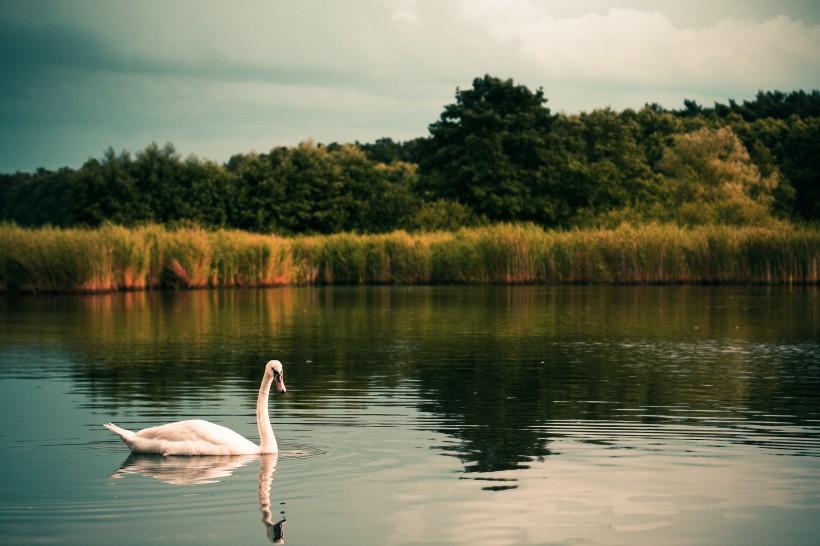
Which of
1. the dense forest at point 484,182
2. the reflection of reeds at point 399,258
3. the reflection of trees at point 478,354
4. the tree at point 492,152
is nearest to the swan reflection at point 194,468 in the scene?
the reflection of trees at point 478,354

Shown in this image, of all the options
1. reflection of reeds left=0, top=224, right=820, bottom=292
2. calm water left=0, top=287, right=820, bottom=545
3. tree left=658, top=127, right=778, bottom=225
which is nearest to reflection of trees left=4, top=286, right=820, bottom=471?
calm water left=0, top=287, right=820, bottom=545

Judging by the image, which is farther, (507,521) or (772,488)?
(772,488)

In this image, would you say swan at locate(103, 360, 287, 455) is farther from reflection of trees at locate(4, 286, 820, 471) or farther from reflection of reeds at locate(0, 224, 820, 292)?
reflection of reeds at locate(0, 224, 820, 292)

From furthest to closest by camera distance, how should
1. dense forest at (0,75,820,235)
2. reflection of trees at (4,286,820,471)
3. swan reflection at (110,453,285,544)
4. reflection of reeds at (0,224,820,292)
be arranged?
dense forest at (0,75,820,235)
reflection of reeds at (0,224,820,292)
reflection of trees at (4,286,820,471)
swan reflection at (110,453,285,544)

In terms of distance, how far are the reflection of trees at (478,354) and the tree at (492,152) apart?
37.5 metres

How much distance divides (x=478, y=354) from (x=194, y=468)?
1058 cm

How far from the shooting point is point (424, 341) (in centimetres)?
2305

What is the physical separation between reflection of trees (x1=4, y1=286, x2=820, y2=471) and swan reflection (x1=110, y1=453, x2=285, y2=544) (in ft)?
6.37

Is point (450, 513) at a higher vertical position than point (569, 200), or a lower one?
lower

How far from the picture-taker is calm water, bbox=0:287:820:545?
829 cm

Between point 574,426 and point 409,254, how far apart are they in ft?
128

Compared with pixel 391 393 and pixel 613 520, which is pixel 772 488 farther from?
pixel 391 393

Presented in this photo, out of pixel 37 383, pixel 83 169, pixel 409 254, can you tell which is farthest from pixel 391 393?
pixel 83 169

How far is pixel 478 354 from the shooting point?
66.8 ft
